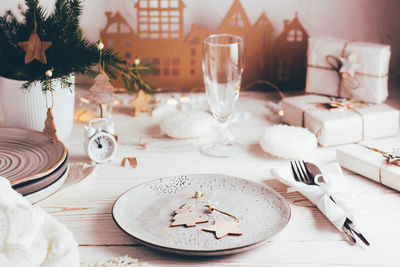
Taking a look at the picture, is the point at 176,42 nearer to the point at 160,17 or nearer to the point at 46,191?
the point at 160,17

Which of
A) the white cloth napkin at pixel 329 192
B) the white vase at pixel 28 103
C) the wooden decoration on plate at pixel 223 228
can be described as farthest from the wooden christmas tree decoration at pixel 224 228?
the white vase at pixel 28 103

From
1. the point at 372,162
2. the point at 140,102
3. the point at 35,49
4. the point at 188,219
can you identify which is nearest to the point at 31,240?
the point at 188,219

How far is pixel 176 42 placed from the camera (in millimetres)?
1430

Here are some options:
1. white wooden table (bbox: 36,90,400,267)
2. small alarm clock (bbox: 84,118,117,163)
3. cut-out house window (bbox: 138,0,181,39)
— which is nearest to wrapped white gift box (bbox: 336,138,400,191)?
white wooden table (bbox: 36,90,400,267)

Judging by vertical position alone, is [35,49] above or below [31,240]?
above

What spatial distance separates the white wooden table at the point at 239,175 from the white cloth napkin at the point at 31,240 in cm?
9

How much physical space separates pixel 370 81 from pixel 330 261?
0.64 m

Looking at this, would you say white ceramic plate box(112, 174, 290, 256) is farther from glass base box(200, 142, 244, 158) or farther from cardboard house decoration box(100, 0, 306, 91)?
cardboard house decoration box(100, 0, 306, 91)

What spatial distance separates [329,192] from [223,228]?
199 millimetres

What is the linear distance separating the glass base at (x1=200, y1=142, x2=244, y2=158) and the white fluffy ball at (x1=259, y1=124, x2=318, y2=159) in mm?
62

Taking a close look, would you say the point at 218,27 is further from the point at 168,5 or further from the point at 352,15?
the point at 352,15

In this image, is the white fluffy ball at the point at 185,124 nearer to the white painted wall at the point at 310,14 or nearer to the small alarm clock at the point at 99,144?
the small alarm clock at the point at 99,144

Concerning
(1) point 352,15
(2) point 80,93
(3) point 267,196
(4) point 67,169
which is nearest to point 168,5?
(2) point 80,93

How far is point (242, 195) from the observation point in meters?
0.83
